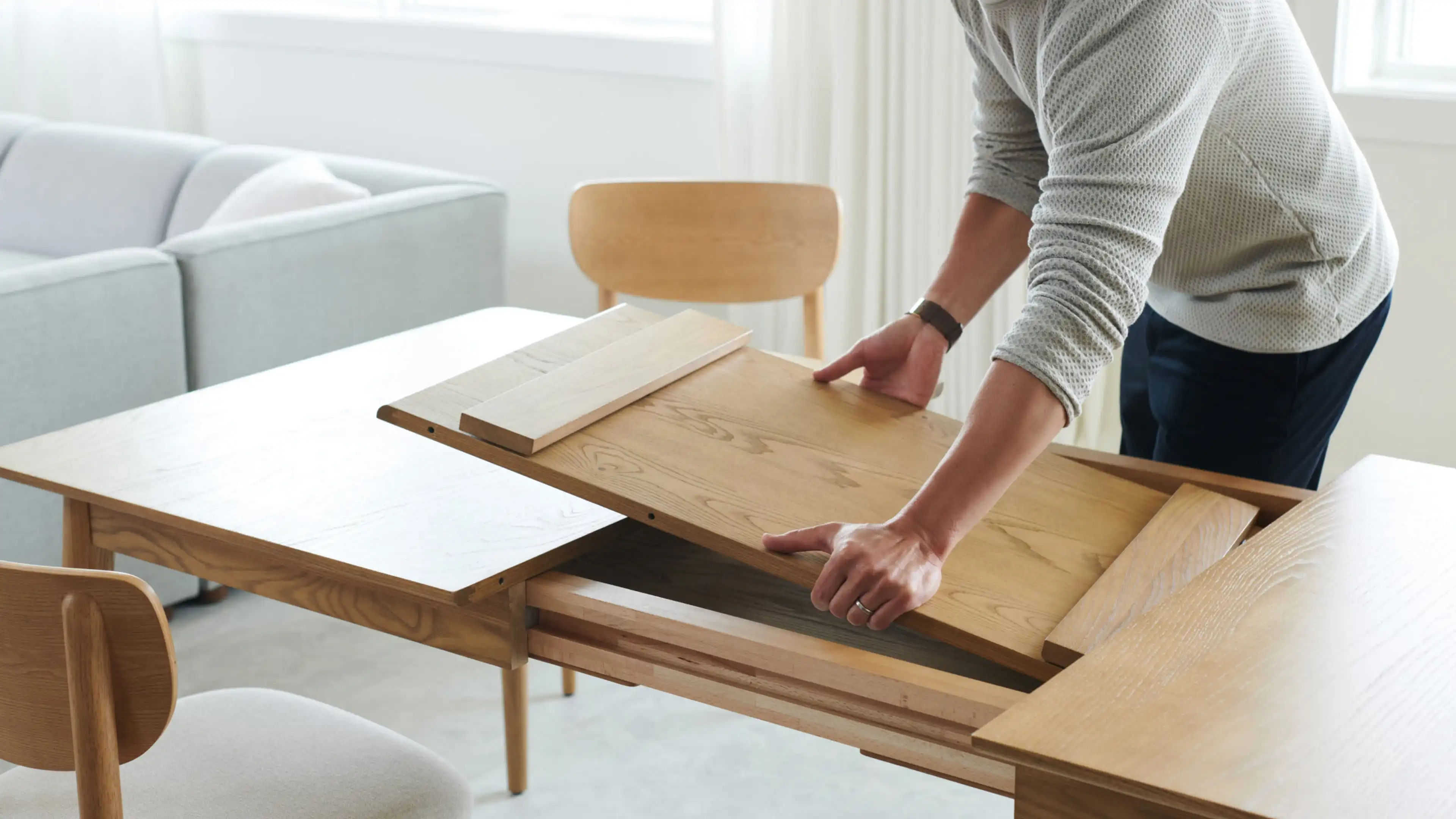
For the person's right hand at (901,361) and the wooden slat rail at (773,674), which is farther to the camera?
the person's right hand at (901,361)

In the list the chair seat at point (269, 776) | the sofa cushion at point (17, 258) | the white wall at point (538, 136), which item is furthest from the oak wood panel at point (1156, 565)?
the sofa cushion at point (17, 258)

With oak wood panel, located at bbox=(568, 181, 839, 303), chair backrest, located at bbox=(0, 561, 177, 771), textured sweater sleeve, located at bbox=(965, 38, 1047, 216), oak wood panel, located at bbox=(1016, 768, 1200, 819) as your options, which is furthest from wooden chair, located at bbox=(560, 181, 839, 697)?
oak wood panel, located at bbox=(1016, 768, 1200, 819)

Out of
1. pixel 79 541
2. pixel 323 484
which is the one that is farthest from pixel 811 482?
pixel 79 541

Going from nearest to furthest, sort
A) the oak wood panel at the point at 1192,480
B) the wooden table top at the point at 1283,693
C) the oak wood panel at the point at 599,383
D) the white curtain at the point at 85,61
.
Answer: the wooden table top at the point at 1283,693 → the oak wood panel at the point at 599,383 → the oak wood panel at the point at 1192,480 → the white curtain at the point at 85,61

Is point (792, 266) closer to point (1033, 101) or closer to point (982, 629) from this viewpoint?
point (1033, 101)

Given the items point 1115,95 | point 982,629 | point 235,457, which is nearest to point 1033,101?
point 1115,95

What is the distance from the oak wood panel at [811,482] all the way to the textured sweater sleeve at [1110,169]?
6.7 inches

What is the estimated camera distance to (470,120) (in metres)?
4.12

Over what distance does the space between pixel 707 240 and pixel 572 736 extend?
0.92 metres

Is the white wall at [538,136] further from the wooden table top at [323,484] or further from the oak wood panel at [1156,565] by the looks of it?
the wooden table top at [323,484]

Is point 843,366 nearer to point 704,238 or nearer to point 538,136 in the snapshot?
point 704,238

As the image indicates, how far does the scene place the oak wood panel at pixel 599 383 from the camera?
125 cm

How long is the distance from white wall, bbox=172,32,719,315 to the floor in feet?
4.85

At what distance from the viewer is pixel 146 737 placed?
1.10m
